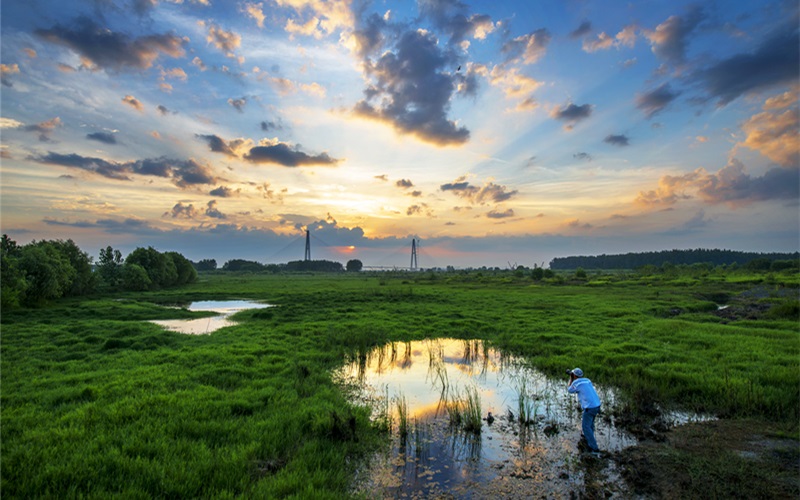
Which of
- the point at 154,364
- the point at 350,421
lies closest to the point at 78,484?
the point at 350,421

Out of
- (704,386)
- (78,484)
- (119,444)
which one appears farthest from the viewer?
(704,386)

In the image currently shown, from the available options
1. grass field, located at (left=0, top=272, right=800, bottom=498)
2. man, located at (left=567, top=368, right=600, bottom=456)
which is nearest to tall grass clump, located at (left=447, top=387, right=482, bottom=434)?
grass field, located at (left=0, top=272, right=800, bottom=498)

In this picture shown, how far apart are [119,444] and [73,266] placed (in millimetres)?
52265

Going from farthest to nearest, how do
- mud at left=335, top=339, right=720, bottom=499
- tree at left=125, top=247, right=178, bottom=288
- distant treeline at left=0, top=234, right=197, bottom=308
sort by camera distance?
tree at left=125, top=247, right=178, bottom=288, distant treeline at left=0, top=234, right=197, bottom=308, mud at left=335, top=339, right=720, bottom=499

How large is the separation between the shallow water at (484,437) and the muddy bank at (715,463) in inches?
21.5

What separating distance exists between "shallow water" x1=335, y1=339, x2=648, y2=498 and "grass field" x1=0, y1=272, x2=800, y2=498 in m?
0.96

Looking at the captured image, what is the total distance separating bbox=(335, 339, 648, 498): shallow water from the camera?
305 inches

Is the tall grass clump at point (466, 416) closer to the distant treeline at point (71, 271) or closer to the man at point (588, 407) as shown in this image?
the man at point (588, 407)

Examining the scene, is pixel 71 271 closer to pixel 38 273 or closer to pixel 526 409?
pixel 38 273

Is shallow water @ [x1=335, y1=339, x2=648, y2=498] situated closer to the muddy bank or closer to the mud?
Answer: the mud

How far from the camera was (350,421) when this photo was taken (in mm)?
9562

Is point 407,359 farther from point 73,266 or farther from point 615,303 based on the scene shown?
point 73,266

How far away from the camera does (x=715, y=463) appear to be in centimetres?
828

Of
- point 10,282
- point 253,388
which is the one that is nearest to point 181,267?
point 10,282
